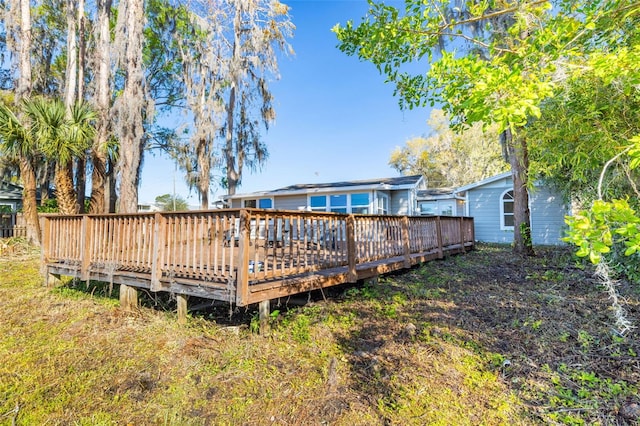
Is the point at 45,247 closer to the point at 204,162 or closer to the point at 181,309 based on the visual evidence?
the point at 181,309

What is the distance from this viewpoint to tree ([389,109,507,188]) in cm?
2719

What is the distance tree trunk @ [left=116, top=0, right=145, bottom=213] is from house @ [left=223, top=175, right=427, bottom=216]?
19.1 feet

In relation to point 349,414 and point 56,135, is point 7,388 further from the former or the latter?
point 56,135

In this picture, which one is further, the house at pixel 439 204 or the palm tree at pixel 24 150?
the house at pixel 439 204

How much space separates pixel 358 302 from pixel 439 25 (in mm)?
3708

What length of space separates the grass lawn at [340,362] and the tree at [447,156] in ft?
81.4

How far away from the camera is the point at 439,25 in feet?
10.1

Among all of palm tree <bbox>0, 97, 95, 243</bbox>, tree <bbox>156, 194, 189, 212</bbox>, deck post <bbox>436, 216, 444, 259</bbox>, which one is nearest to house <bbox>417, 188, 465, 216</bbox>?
deck post <bbox>436, 216, 444, 259</bbox>

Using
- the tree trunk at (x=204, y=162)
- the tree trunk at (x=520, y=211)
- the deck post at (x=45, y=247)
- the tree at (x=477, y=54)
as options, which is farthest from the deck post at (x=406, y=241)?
the tree trunk at (x=204, y=162)

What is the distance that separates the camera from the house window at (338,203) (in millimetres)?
12938

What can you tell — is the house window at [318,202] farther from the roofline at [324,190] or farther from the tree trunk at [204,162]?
the tree trunk at [204,162]

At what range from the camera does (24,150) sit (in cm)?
889

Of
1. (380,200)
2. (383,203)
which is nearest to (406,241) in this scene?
(380,200)

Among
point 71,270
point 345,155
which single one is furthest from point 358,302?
point 345,155
